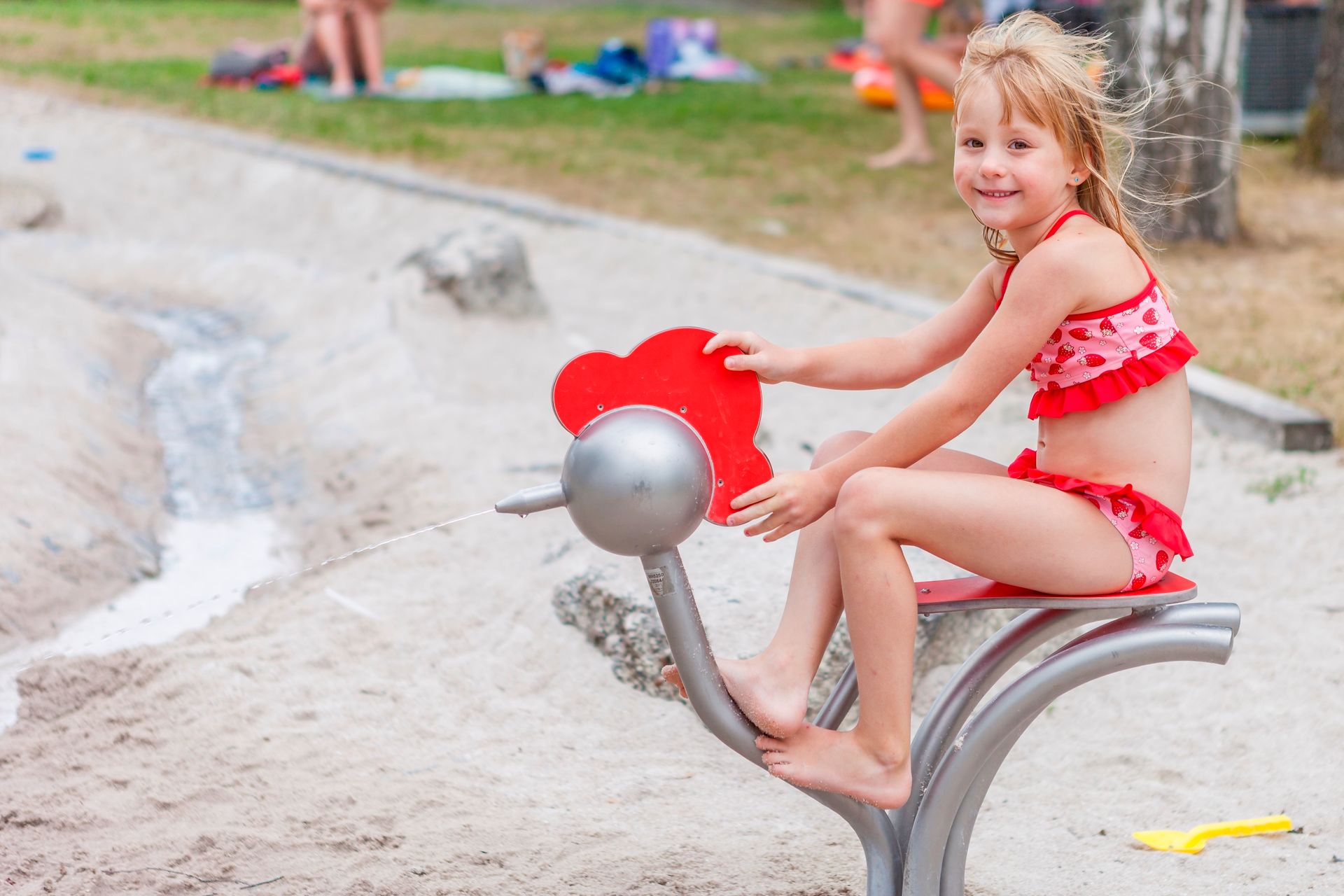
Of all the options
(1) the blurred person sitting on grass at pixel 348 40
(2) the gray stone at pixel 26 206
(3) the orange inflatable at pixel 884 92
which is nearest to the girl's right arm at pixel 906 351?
(2) the gray stone at pixel 26 206

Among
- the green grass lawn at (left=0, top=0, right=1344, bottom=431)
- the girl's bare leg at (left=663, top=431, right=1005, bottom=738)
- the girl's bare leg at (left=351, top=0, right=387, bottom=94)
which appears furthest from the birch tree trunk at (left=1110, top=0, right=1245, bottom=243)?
the girl's bare leg at (left=351, top=0, right=387, bottom=94)

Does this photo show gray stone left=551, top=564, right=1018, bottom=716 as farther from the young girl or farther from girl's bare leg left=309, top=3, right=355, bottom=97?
girl's bare leg left=309, top=3, right=355, bottom=97

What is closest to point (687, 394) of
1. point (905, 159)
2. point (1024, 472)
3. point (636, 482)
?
point (636, 482)

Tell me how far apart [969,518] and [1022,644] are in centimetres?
27

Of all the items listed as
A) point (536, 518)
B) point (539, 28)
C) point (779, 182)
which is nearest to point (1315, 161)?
point (779, 182)

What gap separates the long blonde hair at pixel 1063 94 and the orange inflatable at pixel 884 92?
27.4ft

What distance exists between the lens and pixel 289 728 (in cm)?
285

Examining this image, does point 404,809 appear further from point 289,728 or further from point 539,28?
point 539,28

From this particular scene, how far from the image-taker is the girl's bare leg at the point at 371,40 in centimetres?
1051

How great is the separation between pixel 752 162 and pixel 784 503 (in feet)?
21.7

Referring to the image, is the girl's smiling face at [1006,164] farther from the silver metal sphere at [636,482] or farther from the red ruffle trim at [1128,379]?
the silver metal sphere at [636,482]

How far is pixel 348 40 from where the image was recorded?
1084 cm

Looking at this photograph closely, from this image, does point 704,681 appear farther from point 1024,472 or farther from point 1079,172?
point 1079,172

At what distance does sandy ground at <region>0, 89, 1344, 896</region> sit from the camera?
2.37m
